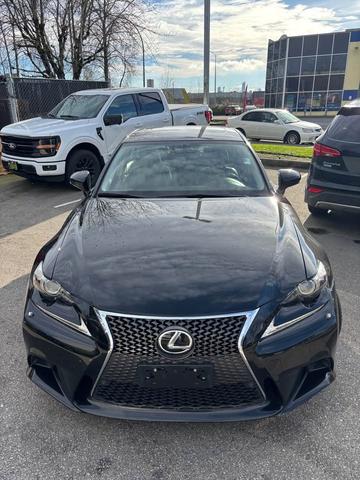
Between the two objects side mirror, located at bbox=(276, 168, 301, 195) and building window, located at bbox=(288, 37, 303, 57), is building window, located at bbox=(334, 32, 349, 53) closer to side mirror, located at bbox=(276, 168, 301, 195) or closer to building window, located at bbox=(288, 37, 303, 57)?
building window, located at bbox=(288, 37, 303, 57)

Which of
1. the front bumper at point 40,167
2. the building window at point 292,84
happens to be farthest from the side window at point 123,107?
the building window at point 292,84

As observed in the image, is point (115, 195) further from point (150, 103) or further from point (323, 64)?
point (323, 64)

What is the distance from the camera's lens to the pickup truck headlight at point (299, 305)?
6.73 feet

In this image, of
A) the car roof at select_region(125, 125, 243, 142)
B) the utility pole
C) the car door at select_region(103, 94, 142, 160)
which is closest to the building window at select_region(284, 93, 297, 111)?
the utility pole

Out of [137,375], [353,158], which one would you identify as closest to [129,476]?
[137,375]

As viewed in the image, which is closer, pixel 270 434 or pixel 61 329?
pixel 61 329

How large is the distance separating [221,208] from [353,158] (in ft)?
9.08

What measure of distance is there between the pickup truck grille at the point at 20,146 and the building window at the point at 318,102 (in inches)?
1347

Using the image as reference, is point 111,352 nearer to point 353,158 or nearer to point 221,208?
point 221,208

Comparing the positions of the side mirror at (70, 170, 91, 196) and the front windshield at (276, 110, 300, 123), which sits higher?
the side mirror at (70, 170, 91, 196)

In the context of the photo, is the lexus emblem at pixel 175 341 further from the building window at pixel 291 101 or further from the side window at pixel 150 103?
the building window at pixel 291 101

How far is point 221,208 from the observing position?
3.08 meters

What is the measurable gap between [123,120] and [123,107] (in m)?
0.28

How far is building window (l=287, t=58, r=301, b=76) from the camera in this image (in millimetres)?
36625
